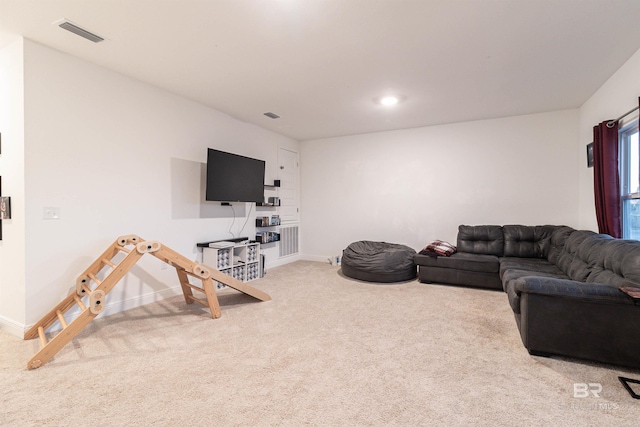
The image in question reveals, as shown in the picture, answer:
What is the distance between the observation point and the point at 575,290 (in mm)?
2150

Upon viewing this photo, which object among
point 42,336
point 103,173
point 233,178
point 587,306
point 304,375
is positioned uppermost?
point 233,178

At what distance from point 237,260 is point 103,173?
2034mm

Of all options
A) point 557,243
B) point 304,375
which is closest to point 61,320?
point 304,375

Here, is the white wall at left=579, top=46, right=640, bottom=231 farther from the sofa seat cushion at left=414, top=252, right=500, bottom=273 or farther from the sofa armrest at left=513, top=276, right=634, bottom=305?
the sofa armrest at left=513, top=276, right=634, bottom=305

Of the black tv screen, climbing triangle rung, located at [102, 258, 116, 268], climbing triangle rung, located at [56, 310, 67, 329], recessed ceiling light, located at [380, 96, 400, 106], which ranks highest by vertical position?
recessed ceiling light, located at [380, 96, 400, 106]

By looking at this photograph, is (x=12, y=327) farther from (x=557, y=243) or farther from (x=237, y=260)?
(x=557, y=243)

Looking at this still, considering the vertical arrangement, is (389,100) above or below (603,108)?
above

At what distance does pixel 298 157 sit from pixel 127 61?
3.86m

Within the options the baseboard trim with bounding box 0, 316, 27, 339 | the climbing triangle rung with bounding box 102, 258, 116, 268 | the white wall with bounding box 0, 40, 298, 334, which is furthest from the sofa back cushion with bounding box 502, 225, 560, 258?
the baseboard trim with bounding box 0, 316, 27, 339

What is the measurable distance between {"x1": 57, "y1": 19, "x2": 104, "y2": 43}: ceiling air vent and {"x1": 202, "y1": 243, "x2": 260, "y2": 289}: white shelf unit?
2535 millimetres

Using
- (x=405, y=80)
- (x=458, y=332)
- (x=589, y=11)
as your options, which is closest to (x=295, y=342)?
(x=458, y=332)

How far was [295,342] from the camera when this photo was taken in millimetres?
2566

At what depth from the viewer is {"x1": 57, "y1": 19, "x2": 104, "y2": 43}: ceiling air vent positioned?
2426 mm

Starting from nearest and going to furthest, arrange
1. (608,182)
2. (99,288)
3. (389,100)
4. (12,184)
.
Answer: (99,288), (12,184), (608,182), (389,100)
